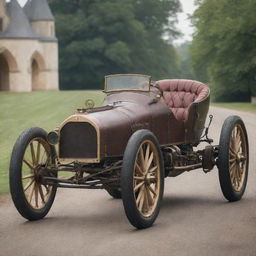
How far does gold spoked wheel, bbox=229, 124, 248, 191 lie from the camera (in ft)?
32.8

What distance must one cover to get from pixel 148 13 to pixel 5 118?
54.2m

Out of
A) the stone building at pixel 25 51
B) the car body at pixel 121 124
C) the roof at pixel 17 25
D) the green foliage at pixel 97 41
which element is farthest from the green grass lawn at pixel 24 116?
the green foliage at pixel 97 41

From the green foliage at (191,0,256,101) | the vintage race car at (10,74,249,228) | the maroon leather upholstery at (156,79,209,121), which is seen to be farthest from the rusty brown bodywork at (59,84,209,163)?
the green foliage at (191,0,256,101)

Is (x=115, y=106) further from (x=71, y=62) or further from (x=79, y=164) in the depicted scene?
(x=71, y=62)

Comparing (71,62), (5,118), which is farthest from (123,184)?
(71,62)

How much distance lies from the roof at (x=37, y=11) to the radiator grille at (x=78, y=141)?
59235 millimetres

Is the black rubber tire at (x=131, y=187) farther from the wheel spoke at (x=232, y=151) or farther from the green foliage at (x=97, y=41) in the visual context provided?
the green foliage at (x=97, y=41)

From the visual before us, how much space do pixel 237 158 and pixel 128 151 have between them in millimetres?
2578

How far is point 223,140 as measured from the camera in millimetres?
9648

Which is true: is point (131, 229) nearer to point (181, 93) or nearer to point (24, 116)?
point (181, 93)

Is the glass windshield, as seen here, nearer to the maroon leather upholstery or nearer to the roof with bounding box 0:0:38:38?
the maroon leather upholstery

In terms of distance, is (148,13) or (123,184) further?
(148,13)

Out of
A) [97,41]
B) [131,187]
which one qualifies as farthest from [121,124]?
[97,41]

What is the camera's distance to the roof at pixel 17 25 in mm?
61125
